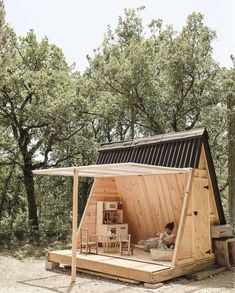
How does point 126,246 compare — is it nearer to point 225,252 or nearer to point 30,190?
Answer: point 225,252

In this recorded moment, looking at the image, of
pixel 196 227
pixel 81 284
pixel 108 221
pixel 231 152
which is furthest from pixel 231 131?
pixel 81 284

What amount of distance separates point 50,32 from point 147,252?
11.9m

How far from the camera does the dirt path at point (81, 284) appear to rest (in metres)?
7.04

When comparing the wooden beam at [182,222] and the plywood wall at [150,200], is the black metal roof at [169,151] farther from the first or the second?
the plywood wall at [150,200]

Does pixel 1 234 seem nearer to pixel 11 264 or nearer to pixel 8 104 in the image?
pixel 11 264

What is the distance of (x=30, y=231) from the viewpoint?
14.9 meters

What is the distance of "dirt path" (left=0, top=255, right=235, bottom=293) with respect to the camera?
7.04 m

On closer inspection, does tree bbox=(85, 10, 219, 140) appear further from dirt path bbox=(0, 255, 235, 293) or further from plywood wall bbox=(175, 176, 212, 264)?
dirt path bbox=(0, 255, 235, 293)

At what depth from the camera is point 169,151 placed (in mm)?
9164

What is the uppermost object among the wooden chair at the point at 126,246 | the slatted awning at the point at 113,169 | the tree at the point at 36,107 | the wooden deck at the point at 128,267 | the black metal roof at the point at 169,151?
the tree at the point at 36,107

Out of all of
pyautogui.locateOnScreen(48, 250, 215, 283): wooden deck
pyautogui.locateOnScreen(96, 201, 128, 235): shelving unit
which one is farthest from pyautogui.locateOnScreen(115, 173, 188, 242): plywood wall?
pyautogui.locateOnScreen(48, 250, 215, 283): wooden deck

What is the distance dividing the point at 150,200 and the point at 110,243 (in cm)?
164

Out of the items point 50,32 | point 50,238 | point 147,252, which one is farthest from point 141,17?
point 147,252

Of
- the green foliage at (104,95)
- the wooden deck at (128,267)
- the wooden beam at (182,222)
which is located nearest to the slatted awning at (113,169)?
the wooden beam at (182,222)
